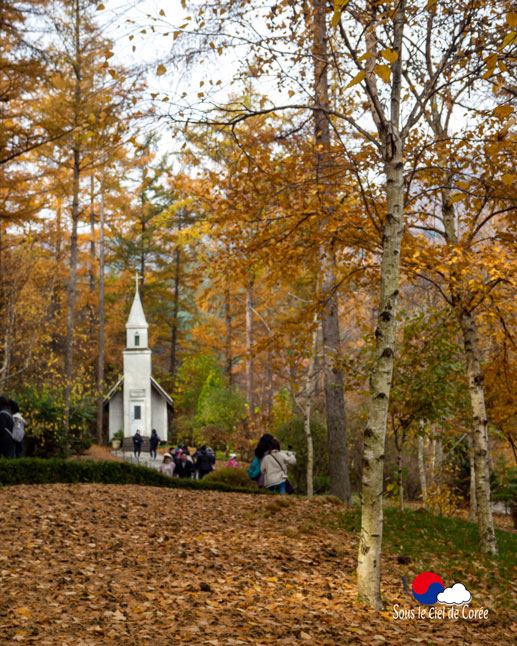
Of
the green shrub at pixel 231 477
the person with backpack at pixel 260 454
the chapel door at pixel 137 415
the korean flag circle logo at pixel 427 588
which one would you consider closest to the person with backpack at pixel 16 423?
the person with backpack at pixel 260 454

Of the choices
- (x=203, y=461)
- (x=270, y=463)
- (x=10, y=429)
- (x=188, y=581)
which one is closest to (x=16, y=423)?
(x=10, y=429)

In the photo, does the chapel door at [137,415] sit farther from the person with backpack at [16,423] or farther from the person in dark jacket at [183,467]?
the person with backpack at [16,423]

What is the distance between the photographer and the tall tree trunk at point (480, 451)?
28.5 feet

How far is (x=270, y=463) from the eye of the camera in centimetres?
1165

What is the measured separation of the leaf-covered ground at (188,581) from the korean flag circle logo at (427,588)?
225 mm

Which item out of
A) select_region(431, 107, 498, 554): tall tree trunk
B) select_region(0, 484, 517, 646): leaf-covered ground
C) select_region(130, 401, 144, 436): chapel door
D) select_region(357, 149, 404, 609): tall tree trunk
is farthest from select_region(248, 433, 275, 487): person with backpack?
select_region(130, 401, 144, 436): chapel door

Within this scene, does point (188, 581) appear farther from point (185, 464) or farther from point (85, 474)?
point (185, 464)

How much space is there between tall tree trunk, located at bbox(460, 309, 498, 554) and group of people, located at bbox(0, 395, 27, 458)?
8.48m

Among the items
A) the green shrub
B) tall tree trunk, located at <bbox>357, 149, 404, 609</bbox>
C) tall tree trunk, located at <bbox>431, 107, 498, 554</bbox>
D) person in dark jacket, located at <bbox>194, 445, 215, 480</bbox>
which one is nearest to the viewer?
tall tree trunk, located at <bbox>357, 149, 404, 609</bbox>

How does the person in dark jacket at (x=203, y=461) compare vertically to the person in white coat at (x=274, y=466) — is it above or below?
below

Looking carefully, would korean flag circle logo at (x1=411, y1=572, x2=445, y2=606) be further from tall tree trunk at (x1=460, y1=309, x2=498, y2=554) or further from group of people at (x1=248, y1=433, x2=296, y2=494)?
group of people at (x1=248, y1=433, x2=296, y2=494)

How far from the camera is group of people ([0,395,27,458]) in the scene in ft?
38.4

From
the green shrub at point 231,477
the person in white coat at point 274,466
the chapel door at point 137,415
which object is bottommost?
the green shrub at point 231,477

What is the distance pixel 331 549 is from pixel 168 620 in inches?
124
